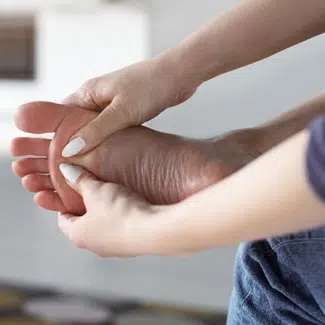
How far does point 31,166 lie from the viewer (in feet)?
2.79

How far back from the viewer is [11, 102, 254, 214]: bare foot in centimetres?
72

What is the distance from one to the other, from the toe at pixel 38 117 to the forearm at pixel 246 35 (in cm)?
13

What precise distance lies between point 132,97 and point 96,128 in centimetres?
5

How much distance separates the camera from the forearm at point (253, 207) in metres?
0.45

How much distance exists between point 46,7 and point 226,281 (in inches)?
32.0

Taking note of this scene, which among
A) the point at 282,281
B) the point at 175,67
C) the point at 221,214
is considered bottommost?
the point at 282,281

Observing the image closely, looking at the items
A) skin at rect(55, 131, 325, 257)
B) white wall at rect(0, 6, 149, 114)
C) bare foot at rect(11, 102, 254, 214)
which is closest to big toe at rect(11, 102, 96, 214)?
bare foot at rect(11, 102, 254, 214)

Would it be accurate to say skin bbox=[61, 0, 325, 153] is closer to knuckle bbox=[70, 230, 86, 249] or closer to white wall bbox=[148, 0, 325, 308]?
knuckle bbox=[70, 230, 86, 249]

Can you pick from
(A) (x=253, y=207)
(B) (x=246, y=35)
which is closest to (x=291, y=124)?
(B) (x=246, y=35)

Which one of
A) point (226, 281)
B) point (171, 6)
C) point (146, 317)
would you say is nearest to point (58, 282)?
point (146, 317)

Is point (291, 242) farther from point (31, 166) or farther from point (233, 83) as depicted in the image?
point (233, 83)

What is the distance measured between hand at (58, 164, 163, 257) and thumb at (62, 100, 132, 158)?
0.12 ft

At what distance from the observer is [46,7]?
1.78 meters

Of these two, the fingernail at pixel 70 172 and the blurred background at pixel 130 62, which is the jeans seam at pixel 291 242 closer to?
the fingernail at pixel 70 172
